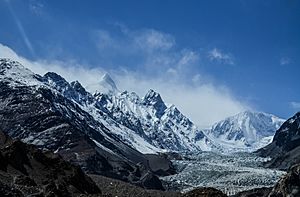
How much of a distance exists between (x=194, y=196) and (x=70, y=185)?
3294 cm

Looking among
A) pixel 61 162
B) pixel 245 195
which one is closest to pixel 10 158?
pixel 61 162

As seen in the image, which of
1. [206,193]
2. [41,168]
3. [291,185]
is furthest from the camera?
[291,185]

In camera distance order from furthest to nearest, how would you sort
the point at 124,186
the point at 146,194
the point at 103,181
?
the point at 103,181, the point at 124,186, the point at 146,194

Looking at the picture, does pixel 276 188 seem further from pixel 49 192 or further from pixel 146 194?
pixel 49 192

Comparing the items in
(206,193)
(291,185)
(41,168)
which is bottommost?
(206,193)

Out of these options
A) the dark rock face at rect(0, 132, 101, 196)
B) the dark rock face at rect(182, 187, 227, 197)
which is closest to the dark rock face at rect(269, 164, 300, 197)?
the dark rock face at rect(0, 132, 101, 196)

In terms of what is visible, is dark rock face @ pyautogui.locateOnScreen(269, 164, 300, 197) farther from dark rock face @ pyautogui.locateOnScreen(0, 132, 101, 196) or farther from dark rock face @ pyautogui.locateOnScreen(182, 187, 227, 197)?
dark rock face @ pyautogui.locateOnScreen(182, 187, 227, 197)

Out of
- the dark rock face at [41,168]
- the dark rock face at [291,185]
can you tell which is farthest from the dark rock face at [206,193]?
the dark rock face at [291,185]

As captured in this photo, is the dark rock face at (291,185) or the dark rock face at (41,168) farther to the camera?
the dark rock face at (291,185)

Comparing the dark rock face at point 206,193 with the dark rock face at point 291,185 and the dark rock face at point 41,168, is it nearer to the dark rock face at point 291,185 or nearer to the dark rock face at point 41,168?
the dark rock face at point 41,168

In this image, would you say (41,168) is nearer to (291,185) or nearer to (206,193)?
(206,193)

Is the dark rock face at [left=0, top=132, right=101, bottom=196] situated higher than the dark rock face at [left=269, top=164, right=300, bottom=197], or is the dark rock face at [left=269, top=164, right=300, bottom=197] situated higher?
the dark rock face at [left=269, top=164, right=300, bottom=197]

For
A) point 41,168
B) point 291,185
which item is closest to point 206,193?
point 41,168

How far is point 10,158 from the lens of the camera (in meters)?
82.3
